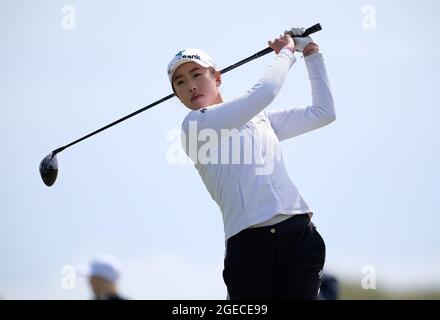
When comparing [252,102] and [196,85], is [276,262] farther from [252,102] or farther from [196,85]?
[196,85]

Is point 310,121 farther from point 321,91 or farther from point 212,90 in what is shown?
point 212,90

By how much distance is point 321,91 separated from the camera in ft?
20.0

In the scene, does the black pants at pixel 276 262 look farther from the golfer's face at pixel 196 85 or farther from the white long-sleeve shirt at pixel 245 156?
the golfer's face at pixel 196 85

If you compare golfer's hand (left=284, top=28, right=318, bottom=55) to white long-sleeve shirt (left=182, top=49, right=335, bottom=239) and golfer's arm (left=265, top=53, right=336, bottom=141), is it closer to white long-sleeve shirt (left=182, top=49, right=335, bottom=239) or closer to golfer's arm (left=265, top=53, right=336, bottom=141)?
golfer's arm (left=265, top=53, right=336, bottom=141)

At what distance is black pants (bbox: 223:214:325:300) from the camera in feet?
18.0

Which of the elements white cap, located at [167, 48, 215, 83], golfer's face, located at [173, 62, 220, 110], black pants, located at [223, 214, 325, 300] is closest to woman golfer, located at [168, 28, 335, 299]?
black pants, located at [223, 214, 325, 300]

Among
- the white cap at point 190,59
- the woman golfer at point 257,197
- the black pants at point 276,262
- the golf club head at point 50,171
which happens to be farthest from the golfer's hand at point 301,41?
the golf club head at point 50,171

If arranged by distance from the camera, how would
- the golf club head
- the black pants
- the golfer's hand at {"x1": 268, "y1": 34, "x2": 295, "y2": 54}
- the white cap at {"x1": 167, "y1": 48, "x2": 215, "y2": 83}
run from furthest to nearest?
the golf club head, the white cap at {"x1": 167, "y1": 48, "x2": 215, "y2": 83}, the golfer's hand at {"x1": 268, "y1": 34, "x2": 295, "y2": 54}, the black pants

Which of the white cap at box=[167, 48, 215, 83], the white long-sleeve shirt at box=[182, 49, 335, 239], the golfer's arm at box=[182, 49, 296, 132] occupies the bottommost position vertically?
the white long-sleeve shirt at box=[182, 49, 335, 239]

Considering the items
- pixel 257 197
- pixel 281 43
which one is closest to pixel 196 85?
pixel 281 43

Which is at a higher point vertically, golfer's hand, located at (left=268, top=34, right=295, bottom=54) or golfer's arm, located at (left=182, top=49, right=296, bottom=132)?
golfer's hand, located at (left=268, top=34, right=295, bottom=54)

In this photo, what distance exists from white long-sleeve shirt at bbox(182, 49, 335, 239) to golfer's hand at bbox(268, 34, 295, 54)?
0.27 feet
